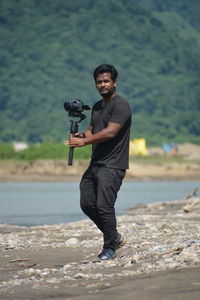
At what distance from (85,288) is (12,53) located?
546 feet

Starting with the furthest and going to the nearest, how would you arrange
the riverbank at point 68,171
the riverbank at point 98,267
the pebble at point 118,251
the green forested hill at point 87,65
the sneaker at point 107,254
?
the green forested hill at point 87,65 → the riverbank at point 68,171 → the sneaker at point 107,254 → the pebble at point 118,251 → the riverbank at point 98,267

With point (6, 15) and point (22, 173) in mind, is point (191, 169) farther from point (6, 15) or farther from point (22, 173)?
point (6, 15)

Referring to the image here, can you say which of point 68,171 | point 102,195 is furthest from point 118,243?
point 68,171

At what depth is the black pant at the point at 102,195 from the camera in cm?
862

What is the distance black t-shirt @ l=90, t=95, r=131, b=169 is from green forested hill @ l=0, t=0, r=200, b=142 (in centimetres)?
11514

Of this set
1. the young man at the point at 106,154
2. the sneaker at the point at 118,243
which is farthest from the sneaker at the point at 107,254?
the sneaker at the point at 118,243

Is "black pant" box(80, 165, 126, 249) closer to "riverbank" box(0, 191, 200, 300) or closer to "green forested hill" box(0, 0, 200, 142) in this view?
"riverbank" box(0, 191, 200, 300)

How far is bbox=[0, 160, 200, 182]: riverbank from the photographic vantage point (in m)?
57.8

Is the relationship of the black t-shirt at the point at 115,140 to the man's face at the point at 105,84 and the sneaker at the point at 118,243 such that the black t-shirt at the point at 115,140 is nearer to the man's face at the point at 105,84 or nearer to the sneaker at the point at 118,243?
the man's face at the point at 105,84

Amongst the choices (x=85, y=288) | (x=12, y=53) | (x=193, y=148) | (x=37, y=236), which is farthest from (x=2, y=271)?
(x=12, y=53)

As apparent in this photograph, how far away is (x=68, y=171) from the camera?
60406mm

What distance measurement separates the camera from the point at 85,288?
676 cm

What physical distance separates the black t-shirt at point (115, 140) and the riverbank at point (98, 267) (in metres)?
0.89

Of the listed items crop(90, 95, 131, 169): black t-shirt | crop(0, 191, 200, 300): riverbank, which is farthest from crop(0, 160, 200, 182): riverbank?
crop(90, 95, 131, 169): black t-shirt
